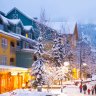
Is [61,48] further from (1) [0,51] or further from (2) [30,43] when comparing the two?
(1) [0,51]

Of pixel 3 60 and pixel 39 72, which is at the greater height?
pixel 3 60

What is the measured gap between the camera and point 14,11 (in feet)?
224

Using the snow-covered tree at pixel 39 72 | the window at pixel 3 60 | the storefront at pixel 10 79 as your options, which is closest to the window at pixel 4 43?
the window at pixel 3 60

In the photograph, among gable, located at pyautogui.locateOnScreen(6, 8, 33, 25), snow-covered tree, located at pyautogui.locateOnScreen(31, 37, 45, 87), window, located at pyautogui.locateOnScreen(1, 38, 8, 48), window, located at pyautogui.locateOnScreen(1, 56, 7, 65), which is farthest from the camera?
gable, located at pyautogui.locateOnScreen(6, 8, 33, 25)

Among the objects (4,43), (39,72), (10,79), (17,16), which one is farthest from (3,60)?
(17,16)

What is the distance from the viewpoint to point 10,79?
46781mm

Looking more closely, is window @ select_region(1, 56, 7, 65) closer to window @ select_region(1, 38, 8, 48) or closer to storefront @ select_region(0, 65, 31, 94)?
window @ select_region(1, 38, 8, 48)

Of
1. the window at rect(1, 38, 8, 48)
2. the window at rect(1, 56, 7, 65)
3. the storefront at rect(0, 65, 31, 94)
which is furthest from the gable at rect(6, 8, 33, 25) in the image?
the window at rect(1, 56, 7, 65)

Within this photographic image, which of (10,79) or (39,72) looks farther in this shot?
(10,79)

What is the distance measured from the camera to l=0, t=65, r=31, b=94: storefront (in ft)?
139

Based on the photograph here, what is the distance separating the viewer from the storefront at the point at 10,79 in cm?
4241

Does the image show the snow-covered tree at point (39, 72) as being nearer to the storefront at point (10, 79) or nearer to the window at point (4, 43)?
the storefront at point (10, 79)

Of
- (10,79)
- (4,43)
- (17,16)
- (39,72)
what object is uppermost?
(17,16)

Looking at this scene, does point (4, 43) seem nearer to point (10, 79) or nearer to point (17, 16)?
point (10, 79)
